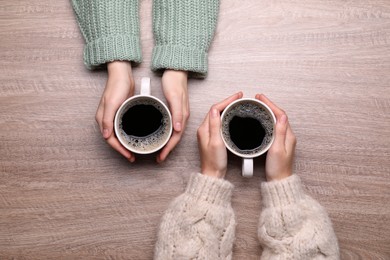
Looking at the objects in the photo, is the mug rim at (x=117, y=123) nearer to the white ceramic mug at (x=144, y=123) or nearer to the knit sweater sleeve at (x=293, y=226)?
the white ceramic mug at (x=144, y=123)

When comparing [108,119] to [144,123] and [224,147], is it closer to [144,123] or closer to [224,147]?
[144,123]

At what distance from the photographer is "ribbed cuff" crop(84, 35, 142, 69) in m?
0.88

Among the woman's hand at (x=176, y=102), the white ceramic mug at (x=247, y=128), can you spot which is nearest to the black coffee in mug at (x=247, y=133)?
the white ceramic mug at (x=247, y=128)

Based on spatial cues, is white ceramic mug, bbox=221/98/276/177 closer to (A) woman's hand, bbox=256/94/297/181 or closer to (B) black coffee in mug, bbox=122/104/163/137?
(A) woman's hand, bbox=256/94/297/181

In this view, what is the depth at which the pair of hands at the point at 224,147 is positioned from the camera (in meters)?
0.85

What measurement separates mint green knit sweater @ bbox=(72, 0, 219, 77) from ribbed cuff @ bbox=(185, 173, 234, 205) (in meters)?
0.23

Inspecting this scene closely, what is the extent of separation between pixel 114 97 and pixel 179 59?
0.16 meters

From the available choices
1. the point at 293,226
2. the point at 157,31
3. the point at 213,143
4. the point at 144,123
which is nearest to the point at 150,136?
the point at 144,123

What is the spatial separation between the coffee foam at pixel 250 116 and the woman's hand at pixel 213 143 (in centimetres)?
2

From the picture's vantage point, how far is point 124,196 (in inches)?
35.9

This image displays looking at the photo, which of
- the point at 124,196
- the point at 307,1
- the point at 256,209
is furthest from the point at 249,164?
the point at 307,1

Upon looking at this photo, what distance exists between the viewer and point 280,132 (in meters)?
0.85

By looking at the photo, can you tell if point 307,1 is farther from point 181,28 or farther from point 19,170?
point 19,170

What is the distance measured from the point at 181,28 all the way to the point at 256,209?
426 millimetres
